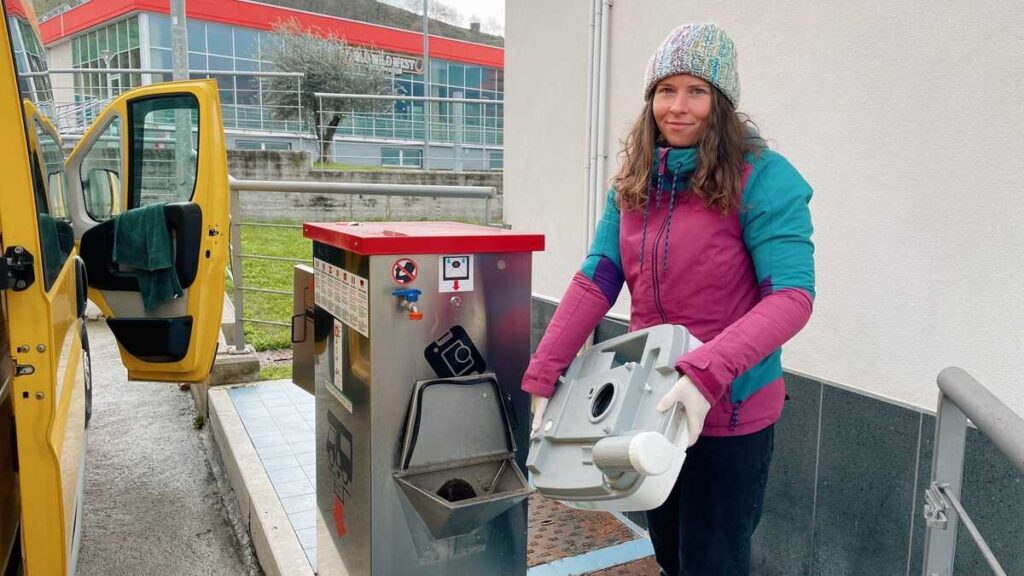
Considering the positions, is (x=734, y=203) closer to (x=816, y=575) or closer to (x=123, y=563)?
(x=816, y=575)

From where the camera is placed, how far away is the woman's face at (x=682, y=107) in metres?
1.76

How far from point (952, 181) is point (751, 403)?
1.09 metres

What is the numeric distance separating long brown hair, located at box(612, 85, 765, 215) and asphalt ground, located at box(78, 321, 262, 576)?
2.57 metres

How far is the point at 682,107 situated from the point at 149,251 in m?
3.57

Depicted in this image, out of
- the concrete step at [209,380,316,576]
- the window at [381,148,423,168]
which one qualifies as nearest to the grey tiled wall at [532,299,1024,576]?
the concrete step at [209,380,316,576]

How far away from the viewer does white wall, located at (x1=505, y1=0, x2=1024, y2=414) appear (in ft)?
6.98

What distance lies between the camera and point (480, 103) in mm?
14914

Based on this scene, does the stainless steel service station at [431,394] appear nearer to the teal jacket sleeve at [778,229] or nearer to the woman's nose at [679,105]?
the woman's nose at [679,105]

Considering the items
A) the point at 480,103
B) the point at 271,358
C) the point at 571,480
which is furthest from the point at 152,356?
the point at 480,103

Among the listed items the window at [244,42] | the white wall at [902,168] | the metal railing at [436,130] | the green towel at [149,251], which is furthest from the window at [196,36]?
the white wall at [902,168]

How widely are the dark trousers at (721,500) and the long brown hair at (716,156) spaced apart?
0.58m

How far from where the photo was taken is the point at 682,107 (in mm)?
1762

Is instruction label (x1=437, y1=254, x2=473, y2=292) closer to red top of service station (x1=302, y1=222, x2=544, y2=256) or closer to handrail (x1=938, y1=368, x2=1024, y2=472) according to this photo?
red top of service station (x1=302, y1=222, x2=544, y2=256)

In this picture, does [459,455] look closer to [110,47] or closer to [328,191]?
[328,191]
